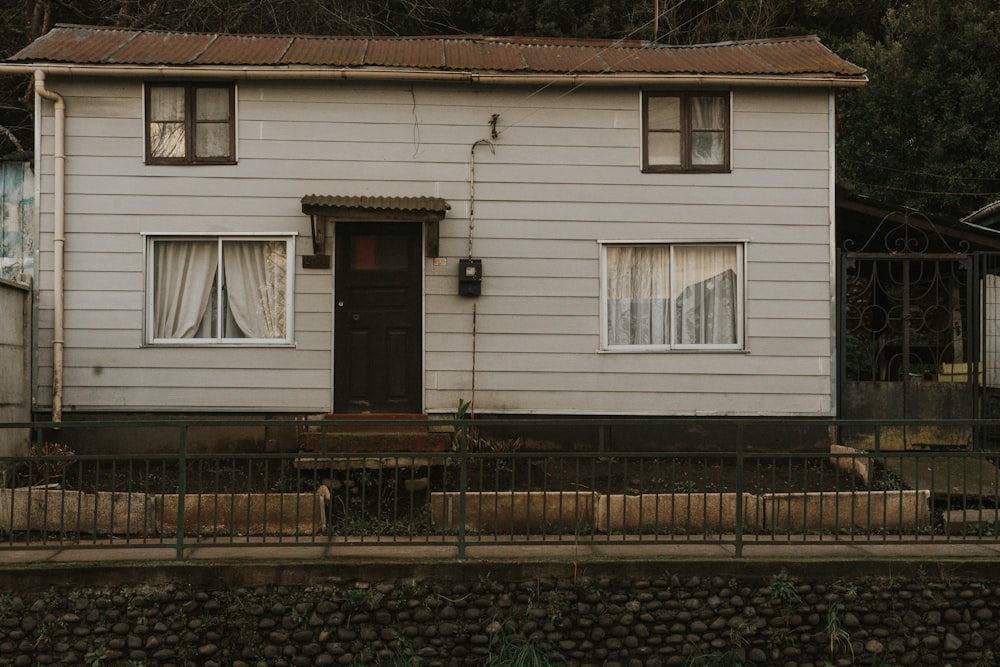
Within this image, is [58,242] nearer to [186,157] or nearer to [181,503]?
[186,157]

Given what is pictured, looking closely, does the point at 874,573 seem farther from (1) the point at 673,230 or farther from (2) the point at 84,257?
(2) the point at 84,257

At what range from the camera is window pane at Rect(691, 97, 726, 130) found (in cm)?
1072

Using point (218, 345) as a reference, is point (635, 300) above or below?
above

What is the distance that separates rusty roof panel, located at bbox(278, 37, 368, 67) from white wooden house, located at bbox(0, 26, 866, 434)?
0.29 ft

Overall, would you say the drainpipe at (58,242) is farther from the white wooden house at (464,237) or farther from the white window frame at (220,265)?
the white window frame at (220,265)

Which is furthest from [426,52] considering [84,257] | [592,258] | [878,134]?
[878,134]

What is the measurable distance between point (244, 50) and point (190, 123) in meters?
1.16

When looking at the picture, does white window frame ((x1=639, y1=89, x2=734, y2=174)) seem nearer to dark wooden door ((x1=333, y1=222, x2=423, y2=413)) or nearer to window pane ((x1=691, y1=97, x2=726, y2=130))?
window pane ((x1=691, y1=97, x2=726, y2=130))

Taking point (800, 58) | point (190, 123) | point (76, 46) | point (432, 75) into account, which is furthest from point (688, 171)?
point (76, 46)

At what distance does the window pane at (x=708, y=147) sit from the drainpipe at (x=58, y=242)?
23.6ft

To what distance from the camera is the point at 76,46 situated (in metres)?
10.7

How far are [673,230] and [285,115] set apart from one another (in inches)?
184

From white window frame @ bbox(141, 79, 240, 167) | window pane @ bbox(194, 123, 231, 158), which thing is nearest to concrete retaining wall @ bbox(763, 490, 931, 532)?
white window frame @ bbox(141, 79, 240, 167)

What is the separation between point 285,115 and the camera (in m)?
10.5
